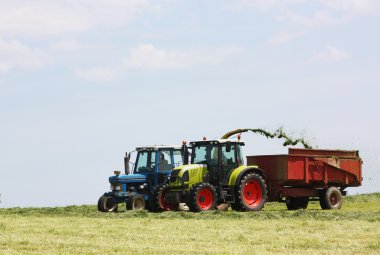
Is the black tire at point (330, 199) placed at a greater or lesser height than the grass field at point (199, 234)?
greater

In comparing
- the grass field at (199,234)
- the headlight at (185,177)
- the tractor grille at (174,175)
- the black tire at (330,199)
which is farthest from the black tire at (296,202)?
the grass field at (199,234)

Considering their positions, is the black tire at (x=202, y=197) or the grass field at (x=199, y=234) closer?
the grass field at (x=199, y=234)

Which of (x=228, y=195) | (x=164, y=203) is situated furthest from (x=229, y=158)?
(x=164, y=203)

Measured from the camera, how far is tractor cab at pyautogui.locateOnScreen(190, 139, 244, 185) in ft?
74.9

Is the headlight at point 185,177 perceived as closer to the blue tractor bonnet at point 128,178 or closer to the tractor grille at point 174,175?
the tractor grille at point 174,175

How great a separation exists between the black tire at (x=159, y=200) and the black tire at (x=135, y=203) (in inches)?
12.0

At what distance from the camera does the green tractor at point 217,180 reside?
22531mm

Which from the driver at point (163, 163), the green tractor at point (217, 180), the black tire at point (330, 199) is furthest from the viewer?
the driver at point (163, 163)

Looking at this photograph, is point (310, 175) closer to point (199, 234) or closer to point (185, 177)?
point (185, 177)

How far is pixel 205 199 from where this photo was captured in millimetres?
22297

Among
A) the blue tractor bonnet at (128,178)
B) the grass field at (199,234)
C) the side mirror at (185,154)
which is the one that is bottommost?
the grass field at (199,234)

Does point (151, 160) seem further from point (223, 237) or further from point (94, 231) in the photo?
point (223, 237)

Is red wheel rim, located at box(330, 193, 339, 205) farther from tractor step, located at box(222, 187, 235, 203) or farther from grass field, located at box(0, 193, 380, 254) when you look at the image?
grass field, located at box(0, 193, 380, 254)

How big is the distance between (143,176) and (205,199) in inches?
128
